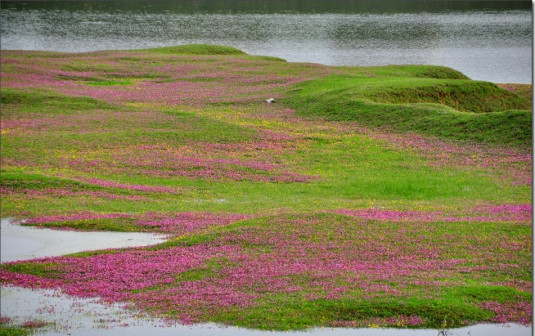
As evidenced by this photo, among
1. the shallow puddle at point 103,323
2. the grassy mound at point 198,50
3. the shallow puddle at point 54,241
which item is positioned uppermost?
the shallow puddle at point 103,323

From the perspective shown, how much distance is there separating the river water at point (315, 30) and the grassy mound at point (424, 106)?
63.8ft

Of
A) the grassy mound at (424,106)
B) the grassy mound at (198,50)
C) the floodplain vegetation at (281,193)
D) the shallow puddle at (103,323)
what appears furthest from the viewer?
the grassy mound at (198,50)

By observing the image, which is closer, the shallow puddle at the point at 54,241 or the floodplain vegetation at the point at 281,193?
the floodplain vegetation at the point at 281,193

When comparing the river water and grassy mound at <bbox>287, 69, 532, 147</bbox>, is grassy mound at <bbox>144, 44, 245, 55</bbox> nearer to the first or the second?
the river water

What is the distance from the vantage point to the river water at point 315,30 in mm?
84875

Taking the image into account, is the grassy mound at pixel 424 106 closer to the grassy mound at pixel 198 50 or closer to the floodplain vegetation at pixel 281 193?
the floodplain vegetation at pixel 281 193

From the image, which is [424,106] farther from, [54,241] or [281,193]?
[54,241]

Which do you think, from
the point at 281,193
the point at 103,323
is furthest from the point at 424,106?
the point at 103,323

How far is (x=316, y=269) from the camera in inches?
677

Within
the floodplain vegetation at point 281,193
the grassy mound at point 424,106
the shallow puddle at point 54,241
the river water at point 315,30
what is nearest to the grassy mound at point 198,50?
the river water at point 315,30

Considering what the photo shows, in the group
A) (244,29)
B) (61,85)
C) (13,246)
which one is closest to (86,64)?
(61,85)

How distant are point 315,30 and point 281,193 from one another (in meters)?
87.0

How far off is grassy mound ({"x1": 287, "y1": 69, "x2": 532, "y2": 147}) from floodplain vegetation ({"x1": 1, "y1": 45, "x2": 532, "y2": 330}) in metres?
0.14

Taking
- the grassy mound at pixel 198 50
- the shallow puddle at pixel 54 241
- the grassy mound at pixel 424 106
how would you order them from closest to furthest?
the shallow puddle at pixel 54 241 < the grassy mound at pixel 424 106 < the grassy mound at pixel 198 50
